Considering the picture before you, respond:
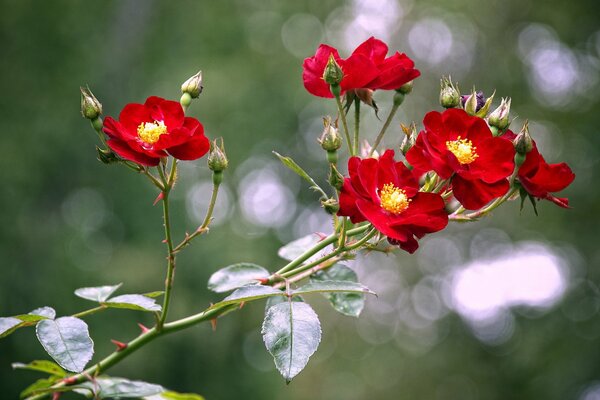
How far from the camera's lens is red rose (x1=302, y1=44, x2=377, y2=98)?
Answer: 3.16 feet

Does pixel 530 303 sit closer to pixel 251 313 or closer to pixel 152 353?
pixel 251 313

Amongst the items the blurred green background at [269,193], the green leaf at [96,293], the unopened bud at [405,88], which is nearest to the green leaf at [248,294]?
the green leaf at [96,293]

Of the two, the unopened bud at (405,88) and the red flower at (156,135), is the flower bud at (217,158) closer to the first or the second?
the red flower at (156,135)

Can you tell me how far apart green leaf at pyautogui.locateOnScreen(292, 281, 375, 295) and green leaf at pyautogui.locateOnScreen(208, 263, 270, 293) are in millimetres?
158

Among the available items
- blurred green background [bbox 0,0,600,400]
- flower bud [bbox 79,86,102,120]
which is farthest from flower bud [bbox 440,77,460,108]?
blurred green background [bbox 0,0,600,400]

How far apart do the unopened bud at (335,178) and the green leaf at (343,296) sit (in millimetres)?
220

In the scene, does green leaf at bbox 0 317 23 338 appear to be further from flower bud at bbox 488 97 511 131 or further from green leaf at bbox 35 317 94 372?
flower bud at bbox 488 97 511 131

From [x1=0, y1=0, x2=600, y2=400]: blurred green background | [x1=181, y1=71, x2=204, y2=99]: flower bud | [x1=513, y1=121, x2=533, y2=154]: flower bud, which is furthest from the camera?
[x1=0, y1=0, x2=600, y2=400]: blurred green background

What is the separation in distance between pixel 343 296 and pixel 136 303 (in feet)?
1.11

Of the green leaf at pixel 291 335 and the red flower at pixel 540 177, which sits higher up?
the red flower at pixel 540 177

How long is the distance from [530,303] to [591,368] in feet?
5.17

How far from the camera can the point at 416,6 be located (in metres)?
8.31

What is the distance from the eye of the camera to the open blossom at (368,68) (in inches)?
37.7

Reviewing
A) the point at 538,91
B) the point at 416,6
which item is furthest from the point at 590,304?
the point at 416,6
